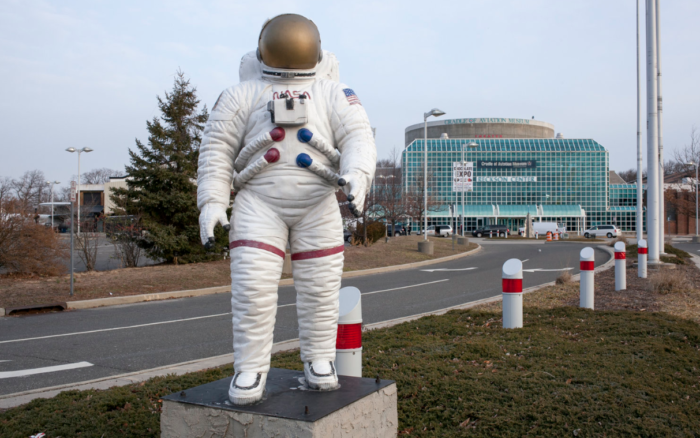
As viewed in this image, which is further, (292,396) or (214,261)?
(214,261)

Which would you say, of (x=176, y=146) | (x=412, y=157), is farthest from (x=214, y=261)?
(x=412, y=157)

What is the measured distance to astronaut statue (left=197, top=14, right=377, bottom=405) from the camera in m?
3.13

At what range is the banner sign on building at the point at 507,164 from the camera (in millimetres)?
66625

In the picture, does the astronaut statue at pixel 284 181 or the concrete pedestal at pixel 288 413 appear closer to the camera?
the concrete pedestal at pixel 288 413

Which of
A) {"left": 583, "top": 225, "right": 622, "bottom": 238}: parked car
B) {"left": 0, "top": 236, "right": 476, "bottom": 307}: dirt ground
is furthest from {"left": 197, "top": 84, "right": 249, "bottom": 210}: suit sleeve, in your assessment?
{"left": 583, "top": 225, "right": 622, "bottom": 238}: parked car

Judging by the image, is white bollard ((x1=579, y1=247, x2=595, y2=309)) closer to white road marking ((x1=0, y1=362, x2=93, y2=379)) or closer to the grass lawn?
the grass lawn

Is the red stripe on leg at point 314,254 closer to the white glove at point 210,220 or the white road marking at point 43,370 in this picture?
the white glove at point 210,220

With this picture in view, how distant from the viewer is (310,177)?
3.27 meters

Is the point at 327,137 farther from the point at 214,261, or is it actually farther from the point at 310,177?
the point at 214,261

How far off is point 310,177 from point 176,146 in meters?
13.7

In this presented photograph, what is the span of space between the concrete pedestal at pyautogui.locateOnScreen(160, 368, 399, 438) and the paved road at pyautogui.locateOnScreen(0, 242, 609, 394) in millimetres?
2918

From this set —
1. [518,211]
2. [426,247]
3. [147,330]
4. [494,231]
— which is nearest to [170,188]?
[147,330]

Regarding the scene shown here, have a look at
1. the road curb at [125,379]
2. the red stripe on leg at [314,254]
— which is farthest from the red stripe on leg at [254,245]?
the road curb at [125,379]

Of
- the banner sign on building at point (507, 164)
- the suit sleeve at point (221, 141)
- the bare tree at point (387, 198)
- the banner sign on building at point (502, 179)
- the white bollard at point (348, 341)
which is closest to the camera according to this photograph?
the suit sleeve at point (221, 141)
